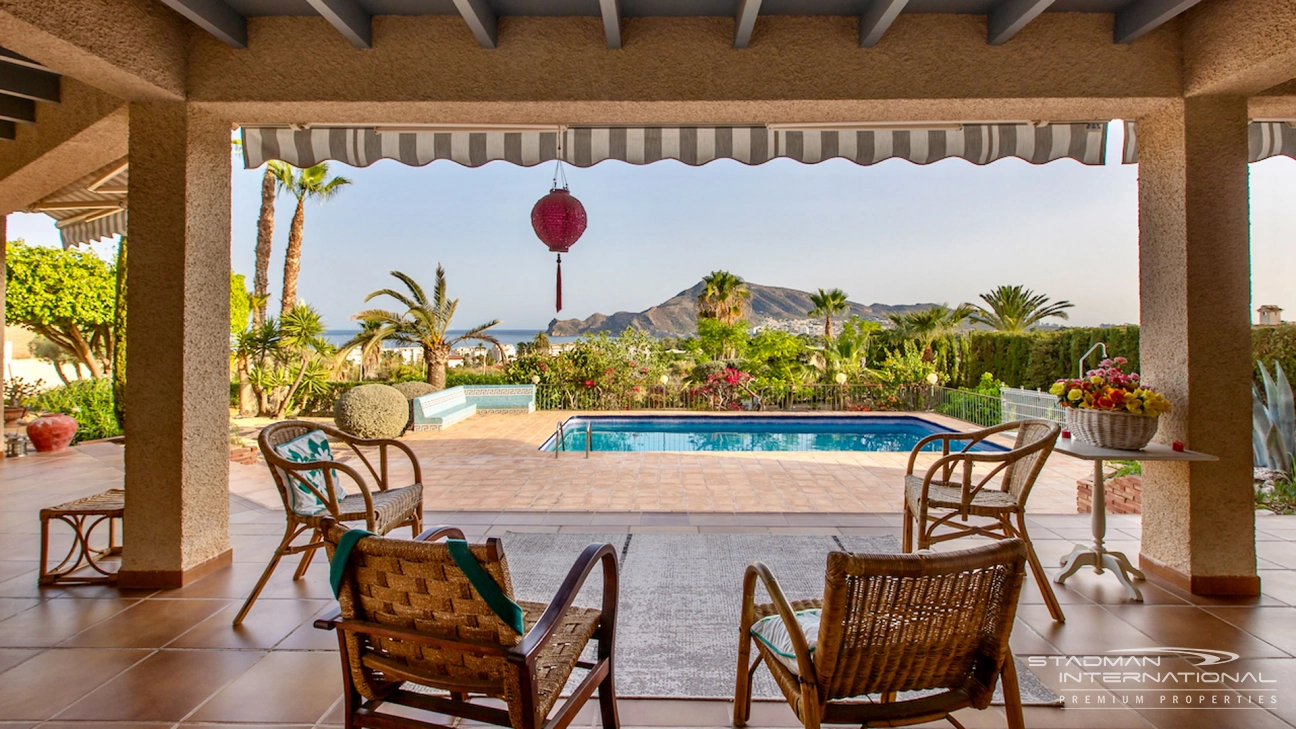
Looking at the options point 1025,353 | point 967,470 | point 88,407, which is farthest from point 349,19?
point 1025,353

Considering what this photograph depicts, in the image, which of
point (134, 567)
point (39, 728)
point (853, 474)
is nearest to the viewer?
point (39, 728)

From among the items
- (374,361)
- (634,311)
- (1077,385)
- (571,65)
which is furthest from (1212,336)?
(634,311)

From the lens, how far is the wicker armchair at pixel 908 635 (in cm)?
172

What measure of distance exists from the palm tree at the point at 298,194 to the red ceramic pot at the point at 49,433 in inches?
313

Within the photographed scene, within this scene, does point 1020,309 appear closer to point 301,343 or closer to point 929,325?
point 929,325

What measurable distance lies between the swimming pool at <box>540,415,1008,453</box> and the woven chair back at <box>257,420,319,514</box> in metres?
8.21

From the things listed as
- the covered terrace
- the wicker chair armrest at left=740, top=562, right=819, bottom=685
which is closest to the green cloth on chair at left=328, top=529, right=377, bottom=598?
the wicker chair armrest at left=740, top=562, right=819, bottom=685

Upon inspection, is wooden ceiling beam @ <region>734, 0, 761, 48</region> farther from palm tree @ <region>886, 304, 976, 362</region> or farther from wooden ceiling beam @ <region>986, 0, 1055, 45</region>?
palm tree @ <region>886, 304, 976, 362</region>

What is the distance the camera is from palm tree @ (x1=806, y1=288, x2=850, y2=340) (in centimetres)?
2430

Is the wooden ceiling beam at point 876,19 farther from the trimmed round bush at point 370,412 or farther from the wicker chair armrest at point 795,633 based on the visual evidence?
the trimmed round bush at point 370,412

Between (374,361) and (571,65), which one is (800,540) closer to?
(571,65)

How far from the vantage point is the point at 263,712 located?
99.7 inches

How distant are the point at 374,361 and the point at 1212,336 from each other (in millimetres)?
16871

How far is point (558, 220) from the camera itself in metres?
4.75
